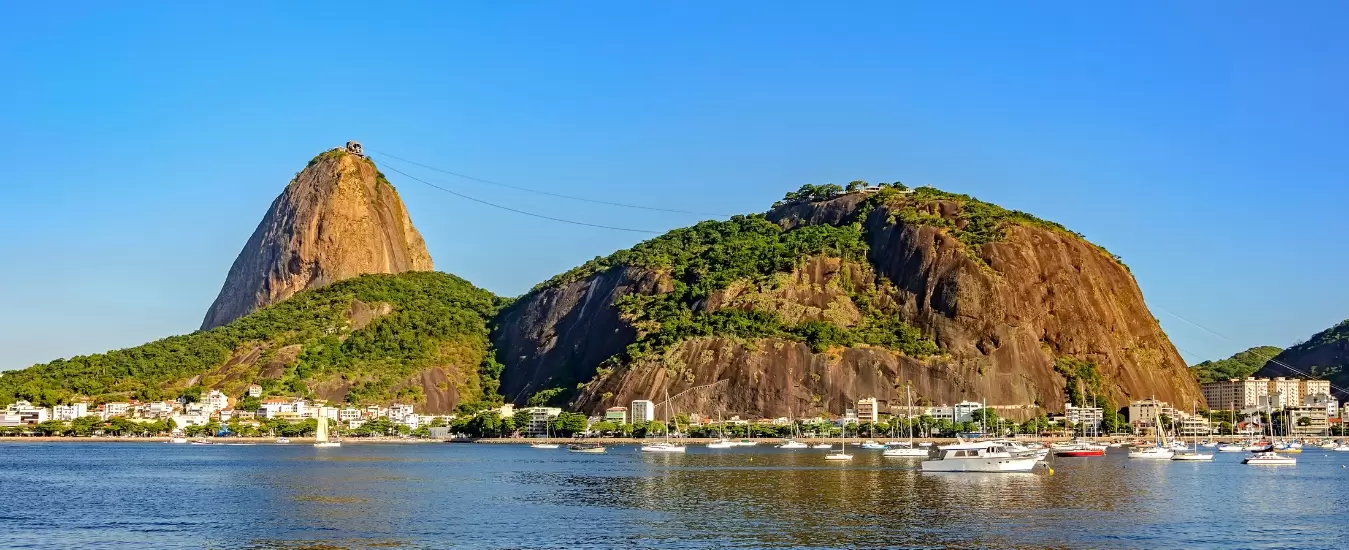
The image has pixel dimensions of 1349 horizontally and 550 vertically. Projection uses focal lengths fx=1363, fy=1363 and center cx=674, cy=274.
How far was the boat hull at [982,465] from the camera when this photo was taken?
318 ft

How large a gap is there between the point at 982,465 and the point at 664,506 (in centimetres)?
3521

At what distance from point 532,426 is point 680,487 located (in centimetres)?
11689

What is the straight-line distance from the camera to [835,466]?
111m

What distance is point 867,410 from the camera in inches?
7318

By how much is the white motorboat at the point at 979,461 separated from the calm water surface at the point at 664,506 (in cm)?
268

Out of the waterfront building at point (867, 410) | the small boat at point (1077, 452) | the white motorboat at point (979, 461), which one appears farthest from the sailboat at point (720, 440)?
the white motorboat at point (979, 461)

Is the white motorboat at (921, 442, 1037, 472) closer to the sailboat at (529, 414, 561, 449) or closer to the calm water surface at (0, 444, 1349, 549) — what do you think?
the calm water surface at (0, 444, 1349, 549)

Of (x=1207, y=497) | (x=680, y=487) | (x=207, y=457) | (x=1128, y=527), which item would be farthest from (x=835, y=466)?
(x=207, y=457)

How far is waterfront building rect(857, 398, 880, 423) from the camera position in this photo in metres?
184

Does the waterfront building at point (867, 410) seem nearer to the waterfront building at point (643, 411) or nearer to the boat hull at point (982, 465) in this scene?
the waterfront building at point (643, 411)

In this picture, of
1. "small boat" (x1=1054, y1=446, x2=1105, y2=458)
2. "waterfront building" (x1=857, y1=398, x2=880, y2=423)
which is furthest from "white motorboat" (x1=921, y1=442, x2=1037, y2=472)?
"waterfront building" (x1=857, y1=398, x2=880, y2=423)

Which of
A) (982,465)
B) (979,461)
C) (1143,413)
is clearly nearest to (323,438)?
(979,461)

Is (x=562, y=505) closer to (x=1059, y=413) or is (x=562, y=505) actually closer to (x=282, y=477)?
(x=282, y=477)

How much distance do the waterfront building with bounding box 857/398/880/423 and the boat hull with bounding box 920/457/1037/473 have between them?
83533 millimetres
